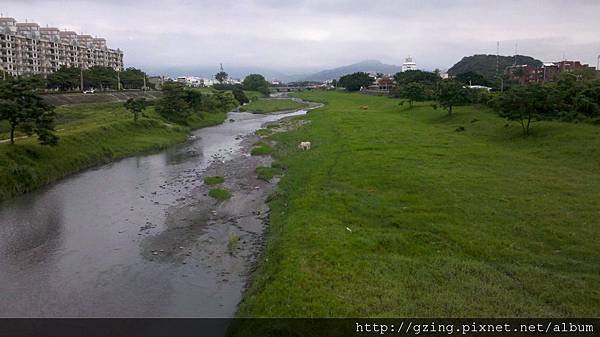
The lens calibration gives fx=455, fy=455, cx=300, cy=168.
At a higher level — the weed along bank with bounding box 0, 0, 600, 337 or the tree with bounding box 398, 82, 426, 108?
the tree with bounding box 398, 82, 426, 108

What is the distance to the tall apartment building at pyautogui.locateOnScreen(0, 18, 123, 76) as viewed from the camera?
9469cm

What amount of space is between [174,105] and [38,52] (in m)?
66.3

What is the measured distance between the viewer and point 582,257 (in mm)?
13023

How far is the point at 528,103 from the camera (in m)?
34.9

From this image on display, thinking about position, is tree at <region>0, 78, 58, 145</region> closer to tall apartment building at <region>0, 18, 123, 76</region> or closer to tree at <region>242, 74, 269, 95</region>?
tall apartment building at <region>0, 18, 123, 76</region>

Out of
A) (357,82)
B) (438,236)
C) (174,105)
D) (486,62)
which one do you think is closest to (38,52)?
(174,105)

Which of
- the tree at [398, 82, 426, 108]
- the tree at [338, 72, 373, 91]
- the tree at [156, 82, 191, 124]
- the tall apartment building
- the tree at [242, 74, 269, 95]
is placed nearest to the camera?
→ the tree at [156, 82, 191, 124]

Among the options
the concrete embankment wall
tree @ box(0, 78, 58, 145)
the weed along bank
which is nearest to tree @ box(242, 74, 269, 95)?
the concrete embankment wall

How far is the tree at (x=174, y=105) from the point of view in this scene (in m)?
59.7

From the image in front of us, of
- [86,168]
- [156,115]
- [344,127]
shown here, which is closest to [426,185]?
[86,168]

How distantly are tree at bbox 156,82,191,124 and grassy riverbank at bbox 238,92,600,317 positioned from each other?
112 feet

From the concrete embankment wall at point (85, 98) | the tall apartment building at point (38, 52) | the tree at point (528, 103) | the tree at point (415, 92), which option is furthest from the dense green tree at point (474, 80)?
the tall apartment building at point (38, 52)

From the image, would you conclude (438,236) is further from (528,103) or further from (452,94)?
(452,94)

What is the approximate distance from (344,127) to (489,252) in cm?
3644
